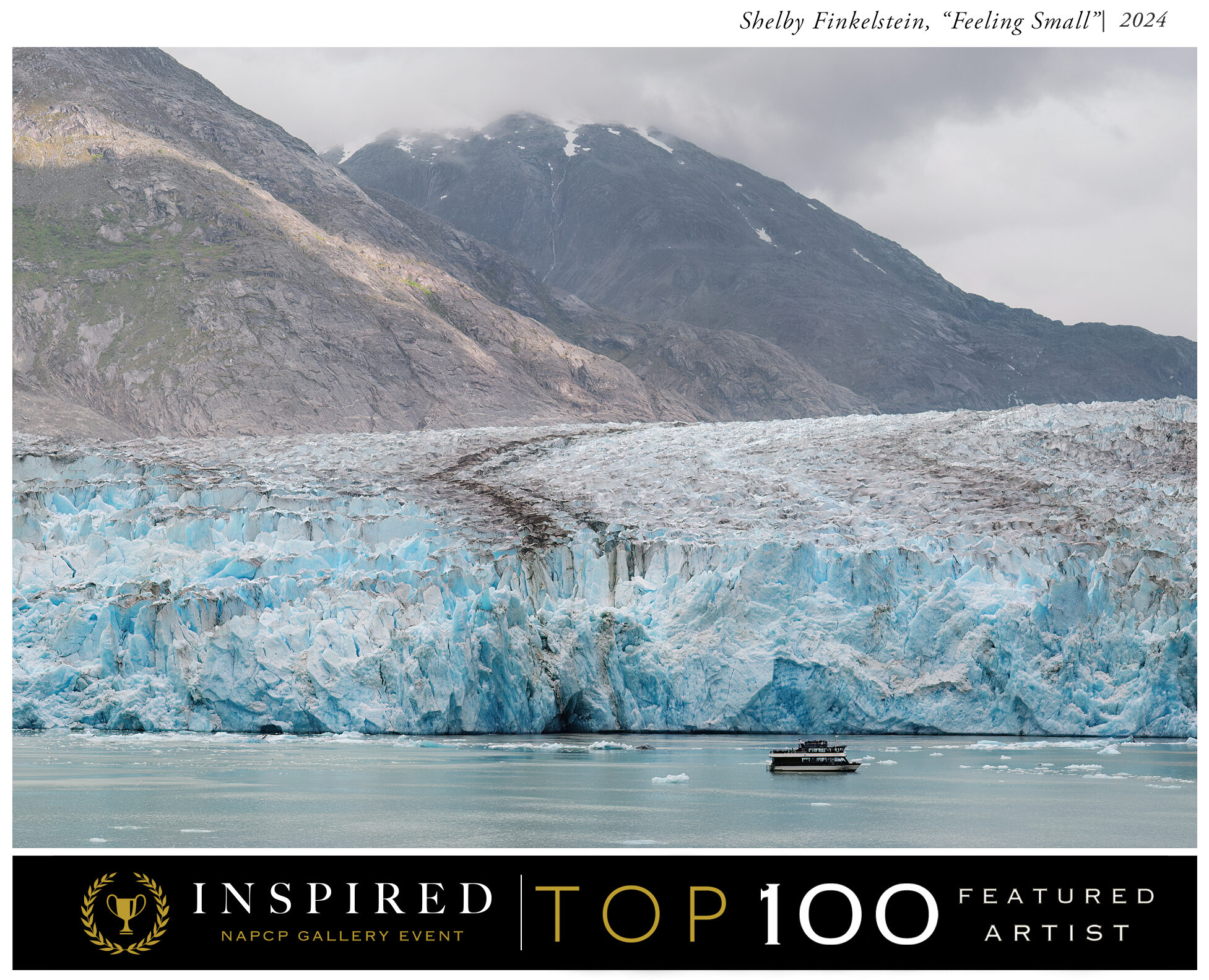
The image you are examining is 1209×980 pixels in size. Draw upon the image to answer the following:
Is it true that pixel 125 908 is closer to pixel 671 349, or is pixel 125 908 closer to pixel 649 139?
pixel 671 349

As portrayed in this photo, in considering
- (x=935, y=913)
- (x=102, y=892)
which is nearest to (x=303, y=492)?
(x=102, y=892)

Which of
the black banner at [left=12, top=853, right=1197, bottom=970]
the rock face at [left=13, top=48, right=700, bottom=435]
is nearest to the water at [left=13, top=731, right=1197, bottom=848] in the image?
the black banner at [left=12, top=853, right=1197, bottom=970]

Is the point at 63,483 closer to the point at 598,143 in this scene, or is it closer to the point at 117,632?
the point at 117,632

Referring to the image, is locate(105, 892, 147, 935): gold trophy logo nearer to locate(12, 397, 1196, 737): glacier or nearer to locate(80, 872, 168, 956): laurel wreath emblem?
locate(80, 872, 168, 956): laurel wreath emblem

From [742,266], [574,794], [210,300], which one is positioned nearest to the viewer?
[574,794]

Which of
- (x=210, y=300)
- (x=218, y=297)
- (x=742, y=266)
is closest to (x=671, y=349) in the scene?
(x=742, y=266)
